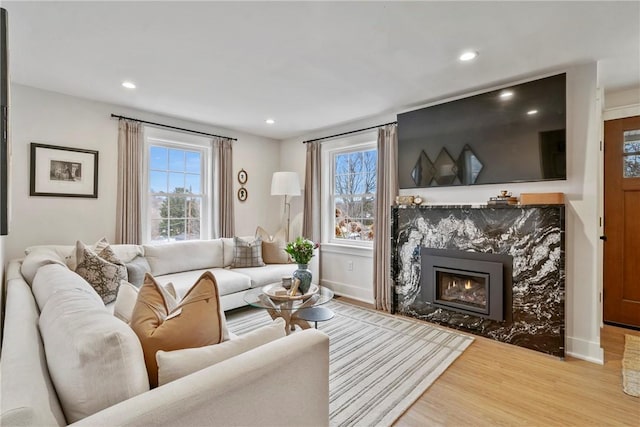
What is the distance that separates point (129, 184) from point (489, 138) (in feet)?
13.1

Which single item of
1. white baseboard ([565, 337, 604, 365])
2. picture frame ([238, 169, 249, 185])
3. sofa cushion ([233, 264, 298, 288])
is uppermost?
picture frame ([238, 169, 249, 185])

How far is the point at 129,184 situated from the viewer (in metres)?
3.55

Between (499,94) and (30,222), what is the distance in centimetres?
479

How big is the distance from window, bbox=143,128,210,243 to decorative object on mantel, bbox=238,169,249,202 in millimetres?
502

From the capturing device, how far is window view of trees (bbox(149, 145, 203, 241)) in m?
3.95

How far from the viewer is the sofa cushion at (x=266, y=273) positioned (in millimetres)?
3621

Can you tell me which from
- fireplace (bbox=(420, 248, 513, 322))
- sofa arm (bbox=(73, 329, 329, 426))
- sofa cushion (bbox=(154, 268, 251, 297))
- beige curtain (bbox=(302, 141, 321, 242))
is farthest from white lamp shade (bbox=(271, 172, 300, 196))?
sofa arm (bbox=(73, 329, 329, 426))

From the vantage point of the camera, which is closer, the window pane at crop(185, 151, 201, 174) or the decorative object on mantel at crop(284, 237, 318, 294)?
the decorative object on mantel at crop(284, 237, 318, 294)

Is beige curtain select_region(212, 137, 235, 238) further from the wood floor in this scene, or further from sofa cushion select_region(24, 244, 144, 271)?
the wood floor

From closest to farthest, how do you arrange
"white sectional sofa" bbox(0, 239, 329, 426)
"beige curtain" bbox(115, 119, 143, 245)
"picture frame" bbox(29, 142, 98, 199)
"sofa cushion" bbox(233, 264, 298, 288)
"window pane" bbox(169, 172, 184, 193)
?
"white sectional sofa" bbox(0, 239, 329, 426)
"picture frame" bbox(29, 142, 98, 199)
"beige curtain" bbox(115, 119, 143, 245)
"sofa cushion" bbox(233, 264, 298, 288)
"window pane" bbox(169, 172, 184, 193)

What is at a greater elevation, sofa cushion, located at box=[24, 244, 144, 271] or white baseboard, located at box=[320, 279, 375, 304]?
sofa cushion, located at box=[24, 244, 144, 271]

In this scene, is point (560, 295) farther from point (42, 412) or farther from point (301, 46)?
point (42, 412)

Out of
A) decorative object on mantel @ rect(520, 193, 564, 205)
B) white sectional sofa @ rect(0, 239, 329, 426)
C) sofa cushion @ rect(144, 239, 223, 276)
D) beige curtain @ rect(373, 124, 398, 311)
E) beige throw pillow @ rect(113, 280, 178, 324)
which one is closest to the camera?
white sectional sofa @ rect(0, 239, 329, 426)

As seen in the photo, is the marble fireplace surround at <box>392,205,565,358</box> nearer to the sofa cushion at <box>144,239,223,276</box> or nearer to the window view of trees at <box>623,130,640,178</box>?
the window view of trees at <box>623,130,640,178</box>
